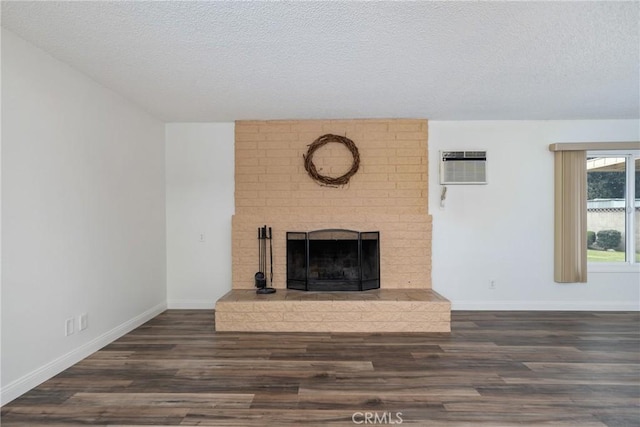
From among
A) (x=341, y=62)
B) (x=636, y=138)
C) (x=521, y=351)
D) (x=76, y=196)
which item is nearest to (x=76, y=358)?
(x=76, y=196)

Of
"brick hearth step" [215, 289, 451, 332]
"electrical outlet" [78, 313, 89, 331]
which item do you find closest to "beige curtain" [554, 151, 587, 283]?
"brick hearth step" [215, 289, 451, 332]

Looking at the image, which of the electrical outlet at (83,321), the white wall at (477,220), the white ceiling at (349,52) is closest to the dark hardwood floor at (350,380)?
the electrical outlet at (83,321)

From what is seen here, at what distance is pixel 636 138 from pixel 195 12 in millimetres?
4990

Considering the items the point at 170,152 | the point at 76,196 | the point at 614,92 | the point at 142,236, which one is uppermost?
the point at 614,92

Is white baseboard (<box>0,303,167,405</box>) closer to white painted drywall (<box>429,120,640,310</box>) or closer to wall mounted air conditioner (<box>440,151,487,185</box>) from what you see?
white painted drywall (<box>429,120,640,310</box>)

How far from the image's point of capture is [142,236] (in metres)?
3.68

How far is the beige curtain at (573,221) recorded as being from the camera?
13.1ft

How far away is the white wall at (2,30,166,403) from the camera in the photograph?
2141 mm

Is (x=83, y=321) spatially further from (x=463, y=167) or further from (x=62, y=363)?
(x=463, y=167)

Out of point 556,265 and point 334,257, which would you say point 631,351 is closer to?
point 556,265

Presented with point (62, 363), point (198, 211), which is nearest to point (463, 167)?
point (198, 211)

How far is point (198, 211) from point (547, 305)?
4.43 metres

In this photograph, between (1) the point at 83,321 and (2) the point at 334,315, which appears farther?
(2) the point at 334,315

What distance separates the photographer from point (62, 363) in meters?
2.51
